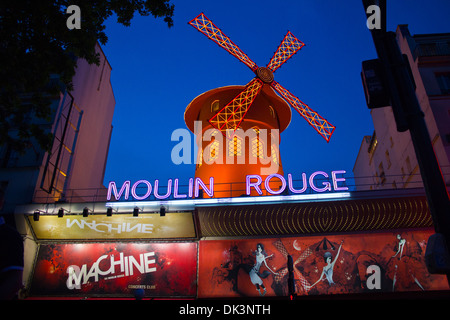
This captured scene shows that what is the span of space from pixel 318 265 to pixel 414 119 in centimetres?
803

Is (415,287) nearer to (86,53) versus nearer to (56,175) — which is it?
(86,53)

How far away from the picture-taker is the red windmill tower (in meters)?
11.0

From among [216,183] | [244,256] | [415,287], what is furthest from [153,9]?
[415,287]

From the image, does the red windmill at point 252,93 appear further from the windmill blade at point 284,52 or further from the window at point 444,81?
the window at point 444,81

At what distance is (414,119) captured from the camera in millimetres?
1772

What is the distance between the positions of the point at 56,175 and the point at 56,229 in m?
1.94

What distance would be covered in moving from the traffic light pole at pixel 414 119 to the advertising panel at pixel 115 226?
782 cm

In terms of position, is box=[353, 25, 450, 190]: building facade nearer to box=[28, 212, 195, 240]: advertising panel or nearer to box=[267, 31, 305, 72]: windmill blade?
box=[267, 31, 305, 72]: windmill blade

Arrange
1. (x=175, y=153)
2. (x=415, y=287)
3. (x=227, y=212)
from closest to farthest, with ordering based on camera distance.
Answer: (x=415, y=287)
(x=227, y=212)
(x=175, y=153)

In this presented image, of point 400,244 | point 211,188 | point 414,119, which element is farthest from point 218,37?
point 414,119

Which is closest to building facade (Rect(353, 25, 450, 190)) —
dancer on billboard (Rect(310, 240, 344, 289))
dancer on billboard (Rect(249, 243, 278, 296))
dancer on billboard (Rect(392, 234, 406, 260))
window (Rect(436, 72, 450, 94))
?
window (Rect(436, 72, 450, 94))

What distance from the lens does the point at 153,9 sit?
5.55 metres

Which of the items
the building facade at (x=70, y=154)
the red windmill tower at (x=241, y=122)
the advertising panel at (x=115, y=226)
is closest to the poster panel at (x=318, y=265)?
the advertising panel at (x=115, y=226)

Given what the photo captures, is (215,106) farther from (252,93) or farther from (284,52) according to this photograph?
(284,52)
